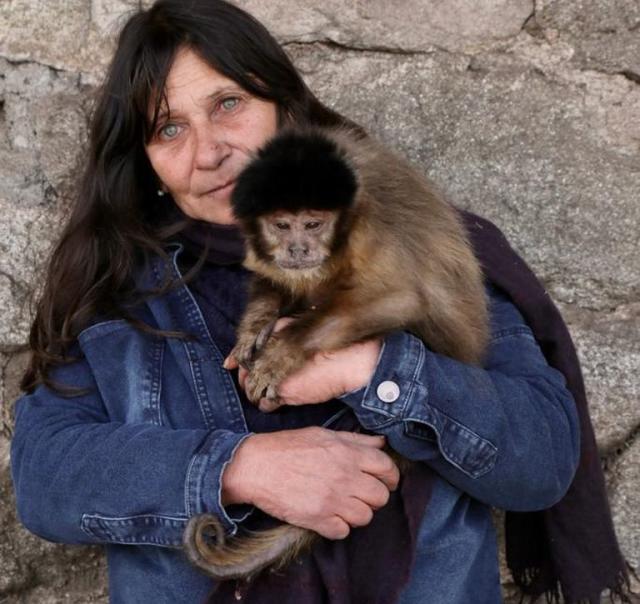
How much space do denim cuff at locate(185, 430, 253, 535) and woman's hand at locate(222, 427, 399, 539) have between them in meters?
0.02

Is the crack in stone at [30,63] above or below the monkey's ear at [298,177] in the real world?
below

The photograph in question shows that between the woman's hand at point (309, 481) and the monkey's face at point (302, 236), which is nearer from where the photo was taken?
the woman's hand at point (309, 481)

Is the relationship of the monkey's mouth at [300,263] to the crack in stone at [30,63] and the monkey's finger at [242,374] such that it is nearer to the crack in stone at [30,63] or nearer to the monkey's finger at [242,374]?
the monkey's finger at [242,374]

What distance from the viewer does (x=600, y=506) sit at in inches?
77.5

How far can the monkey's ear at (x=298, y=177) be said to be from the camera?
1662 mm

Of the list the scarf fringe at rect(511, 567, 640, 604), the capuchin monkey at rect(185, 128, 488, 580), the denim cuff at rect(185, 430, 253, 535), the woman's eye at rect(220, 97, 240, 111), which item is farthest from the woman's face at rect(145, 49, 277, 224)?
the scarf fringe at rect(511, 567, 640, 604)

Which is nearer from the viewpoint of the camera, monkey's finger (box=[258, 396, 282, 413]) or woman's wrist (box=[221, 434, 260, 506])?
woman's wrist (box=[221, 434, 260, 506])

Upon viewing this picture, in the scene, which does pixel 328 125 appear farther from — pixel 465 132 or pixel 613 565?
pixel 613 565

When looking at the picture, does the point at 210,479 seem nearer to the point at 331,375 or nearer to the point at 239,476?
the point at 239,476

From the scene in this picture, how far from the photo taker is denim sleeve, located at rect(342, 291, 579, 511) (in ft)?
5.21

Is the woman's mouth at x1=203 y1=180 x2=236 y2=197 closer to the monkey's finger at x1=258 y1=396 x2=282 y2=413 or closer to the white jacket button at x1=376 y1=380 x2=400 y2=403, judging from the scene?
the monkey's finger at x1=258 y1=396 x2=282 y2=413

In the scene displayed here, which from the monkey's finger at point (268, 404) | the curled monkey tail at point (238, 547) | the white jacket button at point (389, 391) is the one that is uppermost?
the white jacket button at point (389, 391)

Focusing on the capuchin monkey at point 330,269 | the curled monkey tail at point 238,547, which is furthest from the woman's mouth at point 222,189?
the curled monkey tail at point 238,547

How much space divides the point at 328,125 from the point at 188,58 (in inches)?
13.0
